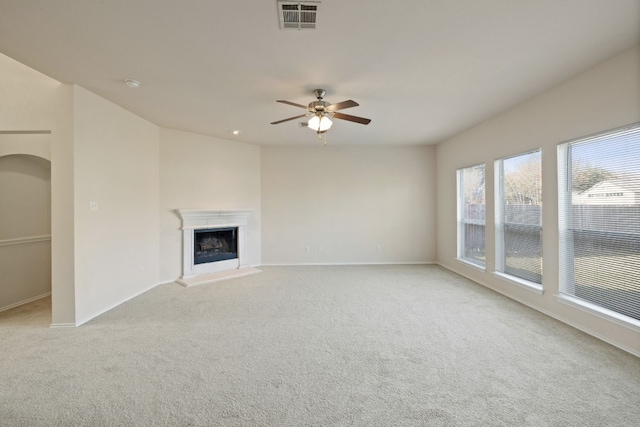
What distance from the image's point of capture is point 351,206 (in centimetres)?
635

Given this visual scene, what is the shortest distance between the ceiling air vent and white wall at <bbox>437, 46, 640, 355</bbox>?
289 centimetres

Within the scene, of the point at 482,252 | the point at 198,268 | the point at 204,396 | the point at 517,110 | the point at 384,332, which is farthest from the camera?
the point at 198,268

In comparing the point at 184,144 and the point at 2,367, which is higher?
the point at 184,144

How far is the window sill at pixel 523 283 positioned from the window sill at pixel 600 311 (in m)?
0.27

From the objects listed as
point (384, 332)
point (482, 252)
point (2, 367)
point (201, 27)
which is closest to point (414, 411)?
point (384, 332)

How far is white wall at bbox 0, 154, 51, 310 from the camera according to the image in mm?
3844

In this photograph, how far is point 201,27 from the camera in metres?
2.11

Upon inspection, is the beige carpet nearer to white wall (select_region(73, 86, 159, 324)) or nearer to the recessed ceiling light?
white wall (select_region(73, 86, 159, 324))

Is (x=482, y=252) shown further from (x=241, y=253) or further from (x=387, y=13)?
(x=241, y=253)

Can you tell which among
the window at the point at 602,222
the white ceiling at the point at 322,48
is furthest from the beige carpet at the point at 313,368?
the white ceiling at the point at 322,48

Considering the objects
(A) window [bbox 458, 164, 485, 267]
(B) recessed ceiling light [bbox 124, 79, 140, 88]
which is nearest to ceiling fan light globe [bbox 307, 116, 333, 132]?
(B) recessed ceiling light [bbox 124, 79, 140, 88]

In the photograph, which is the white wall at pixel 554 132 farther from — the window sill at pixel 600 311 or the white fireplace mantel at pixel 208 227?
the white fireplace mantel at pixel 208 227

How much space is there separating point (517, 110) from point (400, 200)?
2949 millimetres

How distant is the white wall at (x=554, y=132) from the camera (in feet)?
8.20
